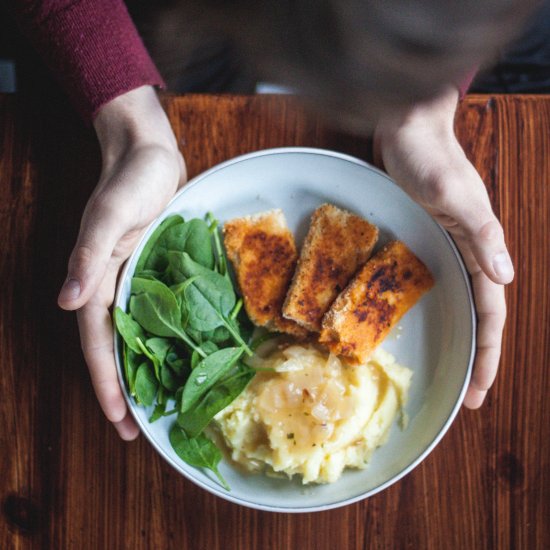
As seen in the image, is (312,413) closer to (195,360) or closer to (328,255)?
(195,360)

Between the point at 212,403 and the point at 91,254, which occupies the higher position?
the point at 91,254

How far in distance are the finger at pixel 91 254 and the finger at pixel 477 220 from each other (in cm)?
80

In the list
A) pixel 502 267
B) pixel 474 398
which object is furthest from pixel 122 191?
pixel 474 398

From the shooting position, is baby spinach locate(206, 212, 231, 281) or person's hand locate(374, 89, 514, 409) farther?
baby spinach locate(206, 212, 231, 281)

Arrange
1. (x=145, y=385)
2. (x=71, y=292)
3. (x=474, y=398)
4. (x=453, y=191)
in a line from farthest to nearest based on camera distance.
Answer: (x=474, y=398) < (x=145, y=385) < (x=453, y=191) < (x=71, y=292)

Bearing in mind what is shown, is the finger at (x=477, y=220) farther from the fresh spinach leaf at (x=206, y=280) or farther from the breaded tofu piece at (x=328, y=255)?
the fresh spinach leaf at (x=206, y=280)

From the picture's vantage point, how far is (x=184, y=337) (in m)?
1.57

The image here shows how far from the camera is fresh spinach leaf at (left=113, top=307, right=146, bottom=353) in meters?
1.53

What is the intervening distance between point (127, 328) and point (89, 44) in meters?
0.76

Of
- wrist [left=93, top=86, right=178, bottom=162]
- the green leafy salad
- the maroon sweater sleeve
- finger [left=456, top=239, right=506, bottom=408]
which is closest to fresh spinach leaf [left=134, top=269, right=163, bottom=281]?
the green leafy salad

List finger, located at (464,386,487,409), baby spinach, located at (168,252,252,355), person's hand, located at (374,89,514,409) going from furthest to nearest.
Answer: finger, located at (464,386,487,409), baby spinach, located at (168,252,252,355), person's hand, located at (374,89,514,409)

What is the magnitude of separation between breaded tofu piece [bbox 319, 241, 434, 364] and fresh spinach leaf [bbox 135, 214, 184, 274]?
0.48 m

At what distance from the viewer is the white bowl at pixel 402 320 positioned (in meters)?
1.61

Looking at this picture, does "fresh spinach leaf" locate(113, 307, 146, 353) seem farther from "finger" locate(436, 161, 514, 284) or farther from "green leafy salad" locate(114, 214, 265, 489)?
"finger" locate(436, 161, 514, 284)
